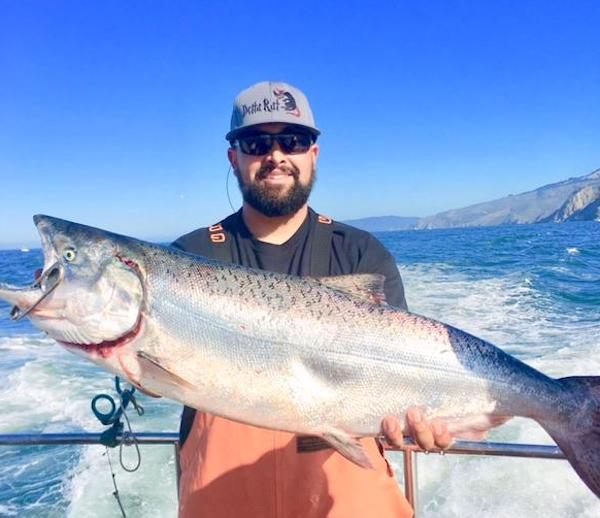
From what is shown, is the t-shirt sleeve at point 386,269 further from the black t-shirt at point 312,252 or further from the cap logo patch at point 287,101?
the cap logo patch at point 287,101

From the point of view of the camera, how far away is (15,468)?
718 centimetres

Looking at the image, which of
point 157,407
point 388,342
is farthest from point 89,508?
point 388,342

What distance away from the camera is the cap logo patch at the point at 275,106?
3.60m

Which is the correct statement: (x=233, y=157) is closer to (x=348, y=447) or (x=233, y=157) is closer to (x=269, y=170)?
(x=269, y=170)

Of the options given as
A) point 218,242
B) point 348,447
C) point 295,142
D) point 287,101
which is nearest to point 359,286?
point 348,447

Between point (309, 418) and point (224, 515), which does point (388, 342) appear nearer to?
point (309, 418)

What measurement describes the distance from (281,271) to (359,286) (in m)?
0.73

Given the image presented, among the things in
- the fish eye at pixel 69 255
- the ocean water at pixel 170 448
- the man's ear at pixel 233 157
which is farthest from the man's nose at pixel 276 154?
the ocean water at pixel 170 448

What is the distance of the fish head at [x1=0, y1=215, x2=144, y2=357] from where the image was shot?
2531mm

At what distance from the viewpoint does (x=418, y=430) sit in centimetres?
270

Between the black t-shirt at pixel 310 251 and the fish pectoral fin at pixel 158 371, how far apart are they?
1.13 m

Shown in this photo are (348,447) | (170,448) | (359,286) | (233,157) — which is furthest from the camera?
(170,448)

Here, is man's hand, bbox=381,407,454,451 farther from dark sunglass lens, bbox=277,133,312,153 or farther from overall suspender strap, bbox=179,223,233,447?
dark sunglass lens, bbox=277,133,312,153

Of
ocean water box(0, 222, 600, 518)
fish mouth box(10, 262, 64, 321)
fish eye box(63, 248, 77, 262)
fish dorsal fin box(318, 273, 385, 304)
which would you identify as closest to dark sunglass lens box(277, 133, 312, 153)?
fish dorsal fin box(318, 273, 385, 304)
